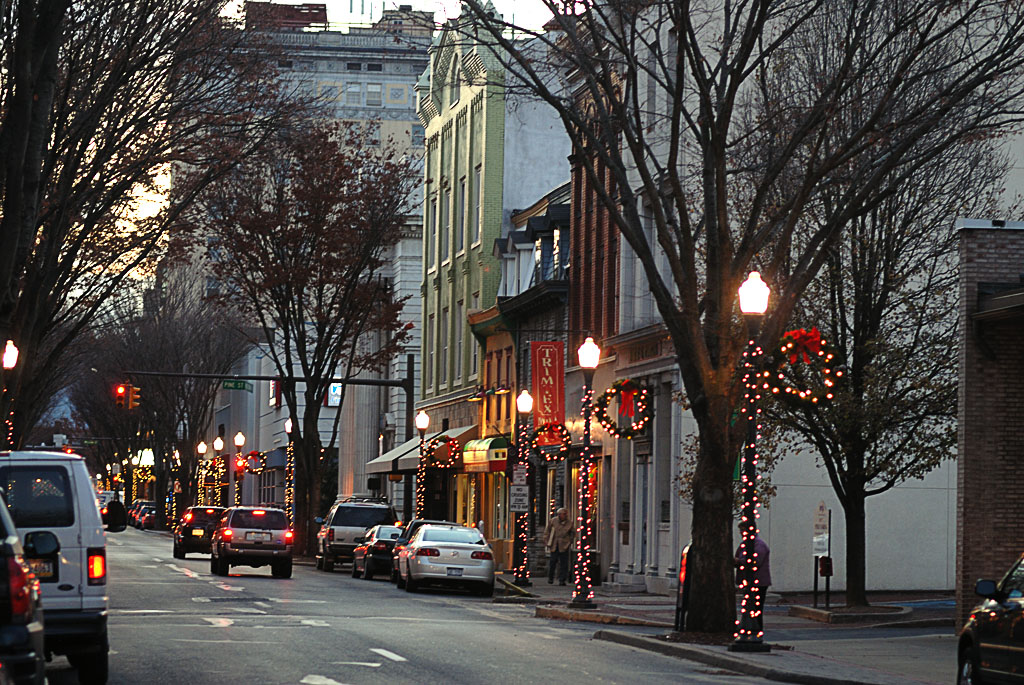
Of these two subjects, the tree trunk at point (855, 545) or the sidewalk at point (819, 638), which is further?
the tree trunk at point (855, 545)

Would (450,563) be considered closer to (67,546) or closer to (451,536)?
(451,536)

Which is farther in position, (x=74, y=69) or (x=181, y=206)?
(x=181, y=206)

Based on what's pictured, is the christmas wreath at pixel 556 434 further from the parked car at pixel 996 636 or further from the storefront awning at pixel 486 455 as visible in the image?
the parked car at pixel 996 636

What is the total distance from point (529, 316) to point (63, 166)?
24.2 metres

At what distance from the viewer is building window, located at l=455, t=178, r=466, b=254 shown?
60.5m

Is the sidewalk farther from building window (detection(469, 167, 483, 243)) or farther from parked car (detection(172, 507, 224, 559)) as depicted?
building window (detection(469, 167, 483, 243))

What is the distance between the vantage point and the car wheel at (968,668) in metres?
15.1

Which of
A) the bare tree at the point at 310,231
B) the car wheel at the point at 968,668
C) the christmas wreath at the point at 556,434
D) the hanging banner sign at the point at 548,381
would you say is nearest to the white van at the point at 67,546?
the car wheel at the point at 968,668

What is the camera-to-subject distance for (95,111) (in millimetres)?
25984

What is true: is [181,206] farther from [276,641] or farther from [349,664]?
[349,664]

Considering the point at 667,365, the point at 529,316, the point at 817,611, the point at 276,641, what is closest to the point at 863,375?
the point at 817,611

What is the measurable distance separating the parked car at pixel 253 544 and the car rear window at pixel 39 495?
25.4 metres

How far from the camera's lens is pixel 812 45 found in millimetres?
28969

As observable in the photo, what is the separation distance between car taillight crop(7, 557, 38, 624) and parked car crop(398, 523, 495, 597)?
25.4 m
